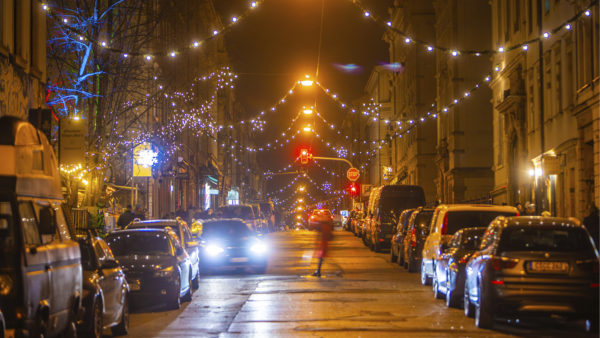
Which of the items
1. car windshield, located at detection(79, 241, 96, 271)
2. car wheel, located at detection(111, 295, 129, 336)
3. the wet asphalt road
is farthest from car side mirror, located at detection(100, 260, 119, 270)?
the wet asphalt road

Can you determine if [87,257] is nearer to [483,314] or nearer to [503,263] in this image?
[483,314]

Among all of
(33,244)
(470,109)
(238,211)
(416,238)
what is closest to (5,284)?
→ (33,244)

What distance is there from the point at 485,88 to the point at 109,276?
43766mm

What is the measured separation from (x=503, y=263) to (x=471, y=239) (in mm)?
3546

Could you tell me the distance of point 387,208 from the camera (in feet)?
126

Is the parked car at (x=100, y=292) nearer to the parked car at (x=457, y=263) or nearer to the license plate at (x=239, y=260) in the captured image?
the parked car at (x=457, y=263)

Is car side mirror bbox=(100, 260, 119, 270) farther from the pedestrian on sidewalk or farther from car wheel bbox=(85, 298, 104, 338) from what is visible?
the pedestrian on sidewalk

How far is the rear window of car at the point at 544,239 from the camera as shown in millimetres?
13133

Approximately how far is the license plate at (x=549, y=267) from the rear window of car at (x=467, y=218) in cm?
701

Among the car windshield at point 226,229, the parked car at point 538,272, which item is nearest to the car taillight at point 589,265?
the parked car at point 538,272

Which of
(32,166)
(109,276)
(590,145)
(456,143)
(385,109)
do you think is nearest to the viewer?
(32,166)

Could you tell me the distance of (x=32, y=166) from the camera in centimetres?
983

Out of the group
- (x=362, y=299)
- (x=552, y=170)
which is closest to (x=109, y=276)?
(x=362, y=299)

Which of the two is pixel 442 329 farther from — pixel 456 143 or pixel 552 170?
pixel 456 143
